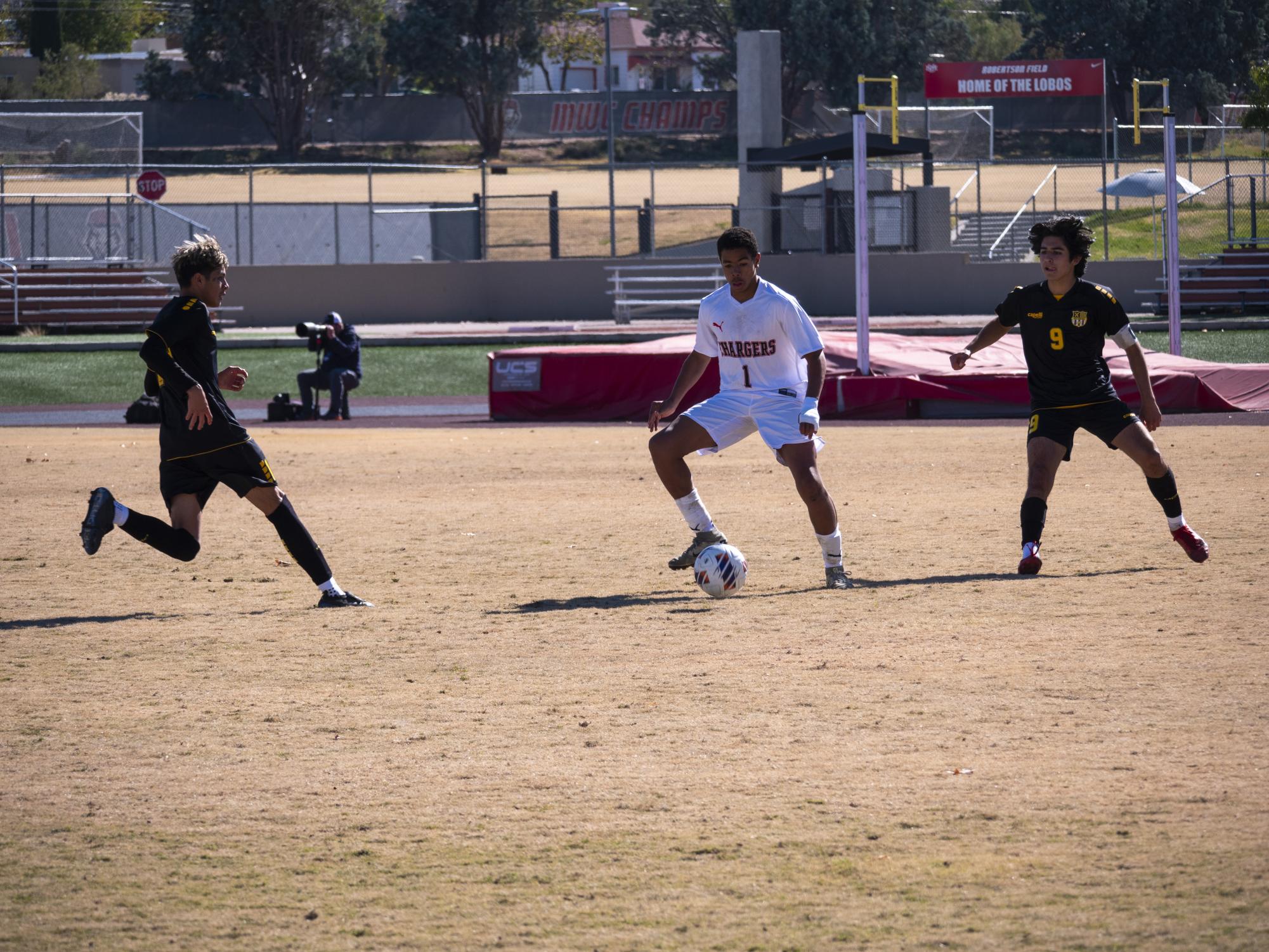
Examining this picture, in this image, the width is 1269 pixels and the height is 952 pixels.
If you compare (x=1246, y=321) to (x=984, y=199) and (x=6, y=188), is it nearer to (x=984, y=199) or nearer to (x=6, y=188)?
(x=984, y=199)

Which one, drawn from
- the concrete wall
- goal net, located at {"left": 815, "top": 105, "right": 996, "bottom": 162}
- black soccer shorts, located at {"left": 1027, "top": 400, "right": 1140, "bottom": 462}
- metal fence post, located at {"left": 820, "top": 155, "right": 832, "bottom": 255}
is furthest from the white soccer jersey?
goal net, located at {"left": 815, "top": 105, "right": 996, "bottom": 162}

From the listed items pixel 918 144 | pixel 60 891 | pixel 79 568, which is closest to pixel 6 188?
pixel 918 144

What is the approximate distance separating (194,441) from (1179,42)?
2465 inches

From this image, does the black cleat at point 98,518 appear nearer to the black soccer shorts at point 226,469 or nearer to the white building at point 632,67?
the black soccer shorts at point 226,469

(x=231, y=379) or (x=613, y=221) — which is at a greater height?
(x=613, y=221)

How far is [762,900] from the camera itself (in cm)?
427

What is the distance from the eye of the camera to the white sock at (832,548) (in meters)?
8.56

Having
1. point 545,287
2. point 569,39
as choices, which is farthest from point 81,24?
point 545,287

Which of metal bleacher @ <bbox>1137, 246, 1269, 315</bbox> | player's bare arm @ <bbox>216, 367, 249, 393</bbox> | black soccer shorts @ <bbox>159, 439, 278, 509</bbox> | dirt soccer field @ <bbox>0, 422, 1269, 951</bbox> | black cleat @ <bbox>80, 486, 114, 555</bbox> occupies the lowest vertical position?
dirt soccer field @ <bbox>0, 422, 1269, 951</bbox>

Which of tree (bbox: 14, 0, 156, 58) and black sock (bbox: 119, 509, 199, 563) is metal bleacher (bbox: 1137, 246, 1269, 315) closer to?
black sock (bbox: 119, 509, 199, 563)

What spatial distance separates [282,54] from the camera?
64.1 meters

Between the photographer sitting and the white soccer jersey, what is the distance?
1208cm

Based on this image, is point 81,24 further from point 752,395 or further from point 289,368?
point 752,395

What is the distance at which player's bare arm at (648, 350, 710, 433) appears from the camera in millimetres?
8875
